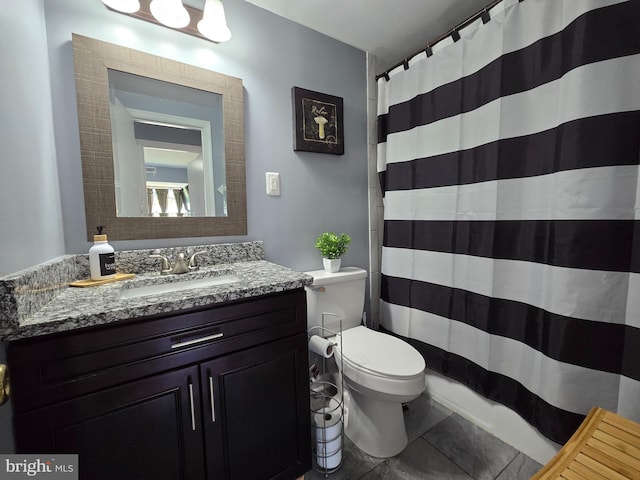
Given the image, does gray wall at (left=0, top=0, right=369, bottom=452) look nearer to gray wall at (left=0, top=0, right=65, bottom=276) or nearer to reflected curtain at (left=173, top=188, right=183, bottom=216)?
gray wall at (left=0, top=0, right=65, bottom=276)

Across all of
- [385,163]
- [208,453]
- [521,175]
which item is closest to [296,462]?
[208,453]

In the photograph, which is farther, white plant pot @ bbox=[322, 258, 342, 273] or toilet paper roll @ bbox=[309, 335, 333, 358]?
white plant pot @ bbox=[322, 258, 342, 273]

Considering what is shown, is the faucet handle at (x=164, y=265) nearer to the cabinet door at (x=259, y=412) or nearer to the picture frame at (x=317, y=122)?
the cabinet door at (x=259, y=412)

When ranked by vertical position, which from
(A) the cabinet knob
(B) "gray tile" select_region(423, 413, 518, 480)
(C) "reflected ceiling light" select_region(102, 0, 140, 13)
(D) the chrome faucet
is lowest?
(B) "gray tile" select_region(423, 413, 518, 480)

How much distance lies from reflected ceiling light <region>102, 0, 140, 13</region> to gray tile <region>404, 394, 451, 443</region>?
2274 millimetres

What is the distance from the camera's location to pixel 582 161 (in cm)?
90

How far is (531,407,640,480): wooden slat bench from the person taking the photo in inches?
23.4

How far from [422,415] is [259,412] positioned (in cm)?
102

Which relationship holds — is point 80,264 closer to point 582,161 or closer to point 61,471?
point 61,471

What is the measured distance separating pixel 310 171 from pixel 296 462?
4.53 feet

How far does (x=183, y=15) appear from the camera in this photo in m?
1.11

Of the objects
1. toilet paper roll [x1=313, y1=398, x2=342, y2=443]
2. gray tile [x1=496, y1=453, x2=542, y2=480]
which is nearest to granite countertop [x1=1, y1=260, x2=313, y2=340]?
toilet paper roll [x1=313, y1=398, x2=342, y2=443]

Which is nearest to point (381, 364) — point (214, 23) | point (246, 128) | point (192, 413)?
point (192, 413)

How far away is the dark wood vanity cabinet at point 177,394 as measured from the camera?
0.63 metres
